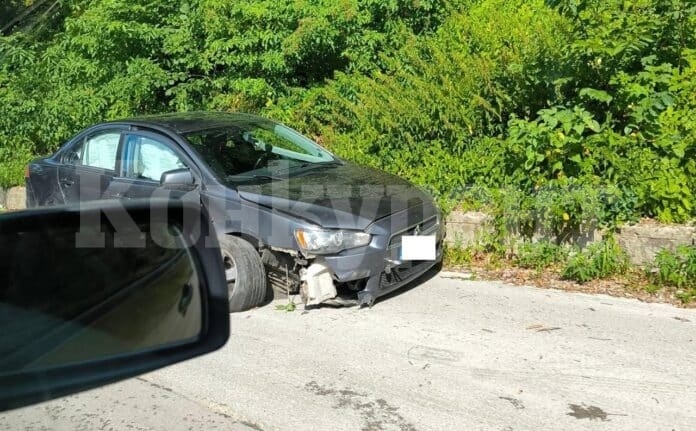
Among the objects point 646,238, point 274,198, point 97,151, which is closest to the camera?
point 274,198

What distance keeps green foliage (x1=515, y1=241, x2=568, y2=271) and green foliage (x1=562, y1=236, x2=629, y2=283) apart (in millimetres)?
218

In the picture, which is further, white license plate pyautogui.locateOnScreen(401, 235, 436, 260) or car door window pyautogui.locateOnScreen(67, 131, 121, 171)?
car door window pyautogui.locateOnScreen(67, 131, 121, 171)

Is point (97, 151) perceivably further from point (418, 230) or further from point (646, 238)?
point (646, 238)

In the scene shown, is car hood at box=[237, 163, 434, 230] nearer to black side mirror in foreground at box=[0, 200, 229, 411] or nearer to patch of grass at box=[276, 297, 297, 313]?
patch of grass at box=[276, 297, 297, 313]

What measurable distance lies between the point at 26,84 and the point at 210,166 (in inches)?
313

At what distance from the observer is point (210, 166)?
609 cm

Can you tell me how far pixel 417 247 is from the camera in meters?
5.88

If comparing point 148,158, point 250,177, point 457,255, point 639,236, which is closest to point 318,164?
point 250,177

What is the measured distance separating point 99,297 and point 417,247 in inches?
146

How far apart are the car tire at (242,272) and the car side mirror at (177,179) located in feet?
1.88

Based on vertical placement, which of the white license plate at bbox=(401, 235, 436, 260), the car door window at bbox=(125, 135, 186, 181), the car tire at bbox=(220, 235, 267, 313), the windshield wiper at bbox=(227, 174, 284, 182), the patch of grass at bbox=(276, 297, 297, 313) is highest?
the car door window at bbox=(125, 135, 186, 181)

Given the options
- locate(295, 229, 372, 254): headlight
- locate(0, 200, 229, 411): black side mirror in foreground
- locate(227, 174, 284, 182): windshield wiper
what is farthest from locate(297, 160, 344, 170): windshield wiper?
locate(0, 200, 229, 411): black side mirror in foreground

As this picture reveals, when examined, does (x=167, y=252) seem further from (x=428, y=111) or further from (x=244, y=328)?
(x=428, y=111)

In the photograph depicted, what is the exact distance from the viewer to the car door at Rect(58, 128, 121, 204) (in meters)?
6.76
